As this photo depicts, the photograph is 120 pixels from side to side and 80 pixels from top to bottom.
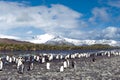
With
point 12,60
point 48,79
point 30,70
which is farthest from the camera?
point 12,60

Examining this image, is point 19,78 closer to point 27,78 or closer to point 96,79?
point 27,78

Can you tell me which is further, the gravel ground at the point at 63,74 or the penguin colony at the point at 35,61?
the penguin colony at the point at 35,61

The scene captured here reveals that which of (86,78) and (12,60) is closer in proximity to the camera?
(86,78)

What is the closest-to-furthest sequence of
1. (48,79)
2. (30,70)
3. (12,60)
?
(48,79) < (30,70) < (12,60)

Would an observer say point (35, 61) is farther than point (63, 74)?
Yes

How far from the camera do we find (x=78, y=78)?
37.2 meters

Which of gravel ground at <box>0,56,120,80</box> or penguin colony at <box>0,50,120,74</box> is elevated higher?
penguin colony at <box>0,50,120,74</box>

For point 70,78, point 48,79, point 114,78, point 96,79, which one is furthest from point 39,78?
point 114,78

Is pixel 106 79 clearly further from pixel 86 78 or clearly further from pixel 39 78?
pixel 39 78

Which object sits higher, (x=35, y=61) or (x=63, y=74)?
(x=35, y=61)

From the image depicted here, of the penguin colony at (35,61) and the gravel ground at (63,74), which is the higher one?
the penguin colony at (35,61)

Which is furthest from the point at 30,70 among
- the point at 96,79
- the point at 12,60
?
the point at 12,60

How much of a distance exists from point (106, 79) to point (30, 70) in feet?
44.3

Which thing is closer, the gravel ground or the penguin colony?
the gravel ground
